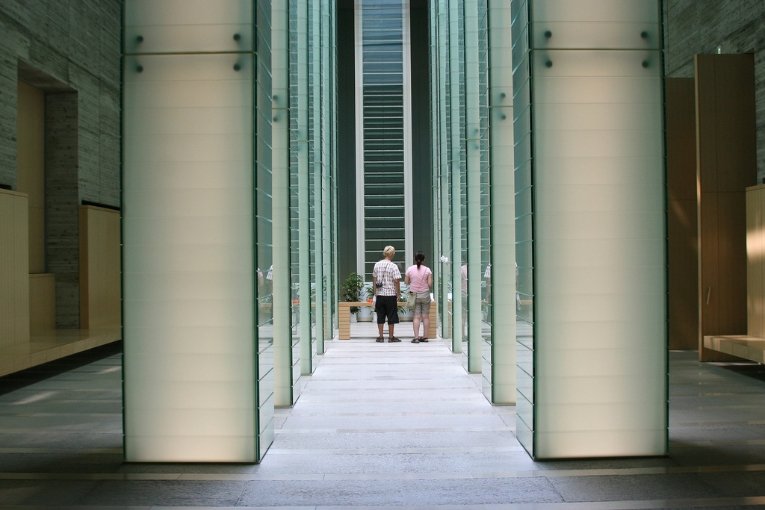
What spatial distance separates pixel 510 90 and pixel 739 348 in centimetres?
458

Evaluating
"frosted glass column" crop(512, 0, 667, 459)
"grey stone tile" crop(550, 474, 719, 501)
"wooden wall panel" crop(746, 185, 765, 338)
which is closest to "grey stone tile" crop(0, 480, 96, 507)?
"grey stone tile" crop(550, 474, 719, 501)

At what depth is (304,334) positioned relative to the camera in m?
10.7

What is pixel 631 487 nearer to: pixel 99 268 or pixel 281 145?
pixel 281 145

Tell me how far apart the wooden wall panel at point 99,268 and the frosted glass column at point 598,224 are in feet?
32.9

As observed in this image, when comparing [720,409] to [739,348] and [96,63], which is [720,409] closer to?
[739,348]

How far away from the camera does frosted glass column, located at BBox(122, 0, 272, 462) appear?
18.3 feet

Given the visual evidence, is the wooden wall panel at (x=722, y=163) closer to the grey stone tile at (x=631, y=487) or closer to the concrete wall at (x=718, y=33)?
the concrete wall at (x=718, y=33)

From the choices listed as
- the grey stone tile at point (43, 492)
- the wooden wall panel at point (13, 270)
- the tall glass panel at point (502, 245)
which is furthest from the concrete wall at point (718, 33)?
the wooden wall panel at point (13, 270)

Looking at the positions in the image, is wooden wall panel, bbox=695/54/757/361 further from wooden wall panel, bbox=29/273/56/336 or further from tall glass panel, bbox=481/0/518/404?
wooden wall panel, bbox=29/273/56/336

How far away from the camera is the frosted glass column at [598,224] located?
564 centimetres

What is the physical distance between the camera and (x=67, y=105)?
44.9 feet

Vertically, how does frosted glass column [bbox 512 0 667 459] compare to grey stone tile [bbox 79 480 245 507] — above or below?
above

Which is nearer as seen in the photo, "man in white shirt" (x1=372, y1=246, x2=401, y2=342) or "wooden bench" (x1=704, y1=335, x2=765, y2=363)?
"wooden bench" (x1=704, y1=335, x2=765, y2=363)

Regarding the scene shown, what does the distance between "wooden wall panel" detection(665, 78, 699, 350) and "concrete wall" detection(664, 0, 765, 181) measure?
2.92 feet
